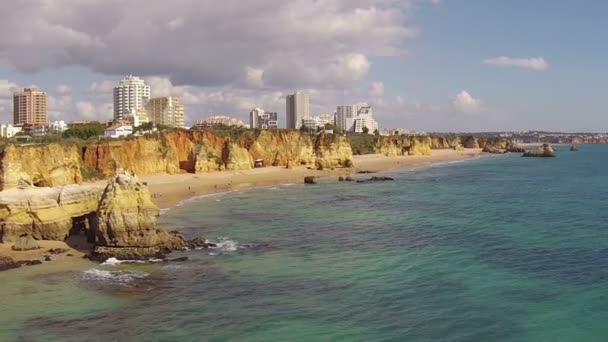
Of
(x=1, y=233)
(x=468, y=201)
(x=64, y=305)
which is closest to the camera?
(x=64, y=305)

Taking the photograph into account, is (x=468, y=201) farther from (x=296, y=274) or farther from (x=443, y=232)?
(x=296, y=274)

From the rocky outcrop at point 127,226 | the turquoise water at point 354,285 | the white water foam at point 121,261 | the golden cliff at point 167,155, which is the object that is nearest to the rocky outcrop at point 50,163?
the golden cliff at point 167,155

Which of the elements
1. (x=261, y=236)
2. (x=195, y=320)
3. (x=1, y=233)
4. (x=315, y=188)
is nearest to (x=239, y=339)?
(x=195, y=320)

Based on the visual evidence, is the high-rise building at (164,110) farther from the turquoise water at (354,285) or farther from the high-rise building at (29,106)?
the turquoise water at (354,285)

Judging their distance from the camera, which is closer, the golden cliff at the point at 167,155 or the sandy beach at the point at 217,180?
the golden cliff at the point at 167,155

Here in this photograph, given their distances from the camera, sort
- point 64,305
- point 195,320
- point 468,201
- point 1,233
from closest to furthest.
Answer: point 195,320
point 64,305
point 1,233
point 468,201

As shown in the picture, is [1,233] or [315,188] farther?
[315,188]

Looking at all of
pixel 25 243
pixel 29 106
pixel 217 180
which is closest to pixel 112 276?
pixel 25 243
